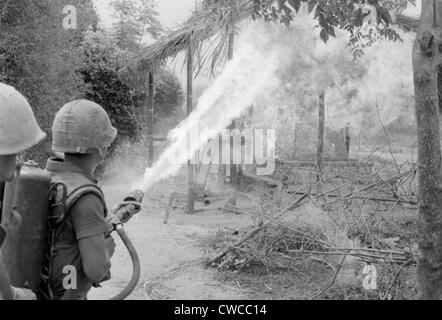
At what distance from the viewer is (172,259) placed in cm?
603

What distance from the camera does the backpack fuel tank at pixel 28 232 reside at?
2.07 metres

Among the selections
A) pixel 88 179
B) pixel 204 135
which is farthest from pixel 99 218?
pixel 204 135

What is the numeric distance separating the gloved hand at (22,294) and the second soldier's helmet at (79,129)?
668 mm

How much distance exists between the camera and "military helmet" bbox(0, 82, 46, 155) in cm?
178

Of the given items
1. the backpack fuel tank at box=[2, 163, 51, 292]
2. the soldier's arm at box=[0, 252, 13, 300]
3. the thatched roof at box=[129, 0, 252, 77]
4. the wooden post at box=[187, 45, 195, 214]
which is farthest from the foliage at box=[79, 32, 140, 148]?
the soldier's arm at box=[0, 252, 13, 300]

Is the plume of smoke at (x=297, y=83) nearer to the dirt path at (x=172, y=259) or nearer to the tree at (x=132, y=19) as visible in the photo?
the dirt path at (x=172, y=259)

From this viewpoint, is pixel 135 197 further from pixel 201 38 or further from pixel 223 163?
pixel 223 163

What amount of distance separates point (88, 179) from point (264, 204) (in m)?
3.56

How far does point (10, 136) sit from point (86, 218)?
1.62ft

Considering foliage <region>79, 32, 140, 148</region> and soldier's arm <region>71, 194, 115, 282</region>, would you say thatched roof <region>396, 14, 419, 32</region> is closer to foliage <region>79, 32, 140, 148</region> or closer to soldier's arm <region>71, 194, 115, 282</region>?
foliage <region>79, 32, 140, 148</region>

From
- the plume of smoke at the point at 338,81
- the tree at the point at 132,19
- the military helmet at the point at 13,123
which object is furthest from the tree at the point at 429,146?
the tree at the point at 132,19

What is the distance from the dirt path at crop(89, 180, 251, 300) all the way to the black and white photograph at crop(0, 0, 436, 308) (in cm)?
3
